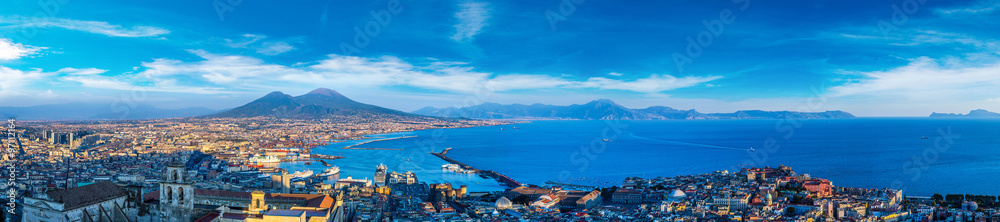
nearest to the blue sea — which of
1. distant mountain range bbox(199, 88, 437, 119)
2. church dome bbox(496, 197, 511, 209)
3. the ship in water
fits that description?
the ship in water

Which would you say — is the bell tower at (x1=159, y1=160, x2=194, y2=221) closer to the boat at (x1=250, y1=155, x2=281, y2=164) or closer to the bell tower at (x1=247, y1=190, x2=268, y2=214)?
the bell tower at (x1=247, y1=190, x2=268, y2=214)

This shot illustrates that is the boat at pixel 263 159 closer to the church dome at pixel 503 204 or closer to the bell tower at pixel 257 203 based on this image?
the church dome at pixel 503 204

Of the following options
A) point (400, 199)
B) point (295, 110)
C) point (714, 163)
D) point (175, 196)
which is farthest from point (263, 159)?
point (295, 110)

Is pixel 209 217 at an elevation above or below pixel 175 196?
below

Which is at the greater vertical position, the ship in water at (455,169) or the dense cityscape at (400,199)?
the dense cityscape at (400,199)

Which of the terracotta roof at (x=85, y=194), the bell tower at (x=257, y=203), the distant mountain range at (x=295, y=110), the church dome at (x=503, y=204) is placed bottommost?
the church dome at (x=503, y=204)

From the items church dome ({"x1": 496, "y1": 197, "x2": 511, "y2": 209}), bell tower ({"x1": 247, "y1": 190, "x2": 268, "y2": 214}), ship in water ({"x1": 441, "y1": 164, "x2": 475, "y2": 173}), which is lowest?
ship in water ({"x1": 441, "y1": 164, "x2": 475, "y2": 173})

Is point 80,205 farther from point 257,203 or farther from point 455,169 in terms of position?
point 455,169

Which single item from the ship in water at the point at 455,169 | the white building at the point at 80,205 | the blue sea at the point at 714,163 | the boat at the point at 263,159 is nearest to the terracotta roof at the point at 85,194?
the white building at the point at 80,205

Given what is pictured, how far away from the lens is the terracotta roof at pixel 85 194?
37.4 feet

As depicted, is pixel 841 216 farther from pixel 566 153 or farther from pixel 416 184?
pixel 566 153

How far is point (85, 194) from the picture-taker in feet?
39.3

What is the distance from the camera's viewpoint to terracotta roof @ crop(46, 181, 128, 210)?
11.4 metres

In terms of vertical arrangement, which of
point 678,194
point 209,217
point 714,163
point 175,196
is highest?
point 175,196
